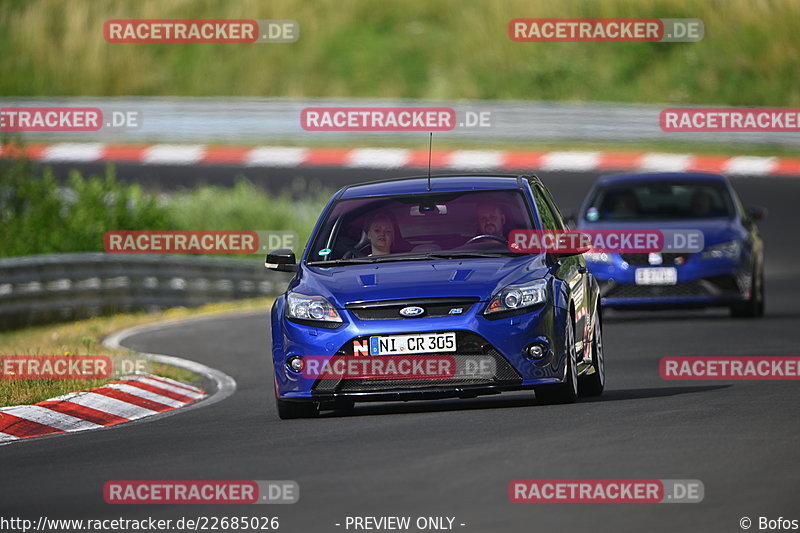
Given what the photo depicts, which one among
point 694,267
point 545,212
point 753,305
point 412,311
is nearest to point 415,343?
point 412,311

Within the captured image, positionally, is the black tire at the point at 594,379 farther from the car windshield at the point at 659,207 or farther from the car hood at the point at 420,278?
the car windshield at the point at 659,207

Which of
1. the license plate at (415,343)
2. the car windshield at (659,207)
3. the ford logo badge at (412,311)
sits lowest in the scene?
the license plate at (415,343)

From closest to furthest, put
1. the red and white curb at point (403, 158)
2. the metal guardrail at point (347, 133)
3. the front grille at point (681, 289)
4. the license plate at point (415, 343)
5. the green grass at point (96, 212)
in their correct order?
the license plate at point (415, 343) < the front grille at point (681, 289) < the green grass at point (96, 212) < the red and white curb at point (403, 158) < the metal guardrail at point (347, 133)

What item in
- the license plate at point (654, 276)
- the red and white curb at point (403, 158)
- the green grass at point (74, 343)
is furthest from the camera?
the red and white curb at point (403, 158)

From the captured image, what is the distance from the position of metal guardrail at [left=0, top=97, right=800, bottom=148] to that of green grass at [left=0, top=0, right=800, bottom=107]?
200 inches

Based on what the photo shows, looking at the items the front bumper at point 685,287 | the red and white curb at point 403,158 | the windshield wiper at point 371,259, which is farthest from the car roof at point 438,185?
the red and white curb at point 403,158

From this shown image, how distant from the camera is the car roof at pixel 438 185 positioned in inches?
496

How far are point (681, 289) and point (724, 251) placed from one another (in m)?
0.60

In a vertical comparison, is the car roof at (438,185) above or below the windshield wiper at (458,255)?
above

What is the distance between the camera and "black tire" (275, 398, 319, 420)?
463 inches

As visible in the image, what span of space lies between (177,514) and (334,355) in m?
3.21

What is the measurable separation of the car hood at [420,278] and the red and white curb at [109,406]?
1.87 metres

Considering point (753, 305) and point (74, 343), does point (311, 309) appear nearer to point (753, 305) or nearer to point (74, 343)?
point (74, 343)

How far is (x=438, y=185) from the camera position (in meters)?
12.7
